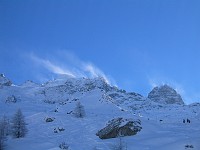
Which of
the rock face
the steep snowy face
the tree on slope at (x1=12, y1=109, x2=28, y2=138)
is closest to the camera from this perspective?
the rock face

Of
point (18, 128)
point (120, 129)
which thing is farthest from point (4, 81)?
point (120, 129)

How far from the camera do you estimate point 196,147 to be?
39.2m

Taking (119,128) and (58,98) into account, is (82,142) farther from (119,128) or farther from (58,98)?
(58,98)

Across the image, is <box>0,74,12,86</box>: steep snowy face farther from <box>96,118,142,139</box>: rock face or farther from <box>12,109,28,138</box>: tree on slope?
<box>96,118,142,139</box>: rock face

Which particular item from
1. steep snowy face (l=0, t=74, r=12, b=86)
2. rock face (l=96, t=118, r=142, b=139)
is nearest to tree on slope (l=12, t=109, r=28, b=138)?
rock face (l=96, t=118, r=142, b=139)

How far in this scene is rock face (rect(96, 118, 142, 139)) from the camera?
163 ft

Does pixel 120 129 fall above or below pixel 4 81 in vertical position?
below

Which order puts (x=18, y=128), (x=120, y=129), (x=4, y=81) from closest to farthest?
(x=120, y=129) < (x=18, y=128) < (x=4, y=81)

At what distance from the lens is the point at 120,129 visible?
50.2m

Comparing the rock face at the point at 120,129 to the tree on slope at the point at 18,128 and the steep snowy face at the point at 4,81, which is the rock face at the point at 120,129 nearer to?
the tree on slope at the point at 18,128

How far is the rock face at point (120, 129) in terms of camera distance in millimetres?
49688

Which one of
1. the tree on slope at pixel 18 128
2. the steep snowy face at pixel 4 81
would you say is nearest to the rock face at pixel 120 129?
the tree on slope at pixel 18 128

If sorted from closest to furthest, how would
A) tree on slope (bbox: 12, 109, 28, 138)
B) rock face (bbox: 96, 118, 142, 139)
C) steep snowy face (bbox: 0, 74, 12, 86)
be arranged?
rock face (bbox: 96, 118, 142, 139)
tree on slope (bbox: 12, 109, 28, 138)
steep snowy face (bbox: 0, 74, 12, 86)

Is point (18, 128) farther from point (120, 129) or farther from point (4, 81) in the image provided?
point (4, 81)
